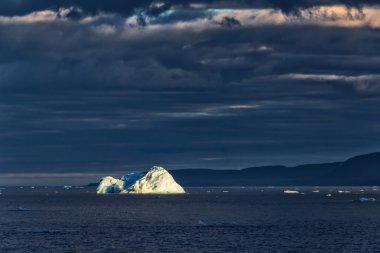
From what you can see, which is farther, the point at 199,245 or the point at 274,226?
the point at 274,226

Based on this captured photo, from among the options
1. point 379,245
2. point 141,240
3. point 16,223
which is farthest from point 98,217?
point 379,245

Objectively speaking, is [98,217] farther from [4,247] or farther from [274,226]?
[4,247]

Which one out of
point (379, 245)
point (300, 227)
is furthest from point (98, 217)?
point (379, 245)

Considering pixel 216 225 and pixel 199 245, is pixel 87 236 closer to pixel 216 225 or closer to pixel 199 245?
pixel 199 245

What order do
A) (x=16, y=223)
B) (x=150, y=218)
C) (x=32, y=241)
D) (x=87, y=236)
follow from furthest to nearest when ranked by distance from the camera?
(x=150, y=218), (x=16, y=223), (x=87, y=236), (x=32, y=241)

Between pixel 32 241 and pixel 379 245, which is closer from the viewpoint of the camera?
pixel 379 245

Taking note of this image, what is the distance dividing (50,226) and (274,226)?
3818 centimetres

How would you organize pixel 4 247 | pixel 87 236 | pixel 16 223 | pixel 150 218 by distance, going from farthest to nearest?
pixel 150 218
pixel 16 223
pixel 87 236
pixel 4 247

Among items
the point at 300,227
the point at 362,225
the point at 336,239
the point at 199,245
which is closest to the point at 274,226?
the point at 300,227

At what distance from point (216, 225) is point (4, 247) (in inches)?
1866

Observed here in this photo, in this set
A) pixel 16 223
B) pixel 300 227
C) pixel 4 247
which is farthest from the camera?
pixel 16 223

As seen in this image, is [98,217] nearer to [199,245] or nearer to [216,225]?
[216,225]

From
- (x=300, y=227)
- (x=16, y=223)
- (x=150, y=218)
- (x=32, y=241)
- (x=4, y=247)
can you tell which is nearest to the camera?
(x=4, y=247)

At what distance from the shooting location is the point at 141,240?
10850cm
